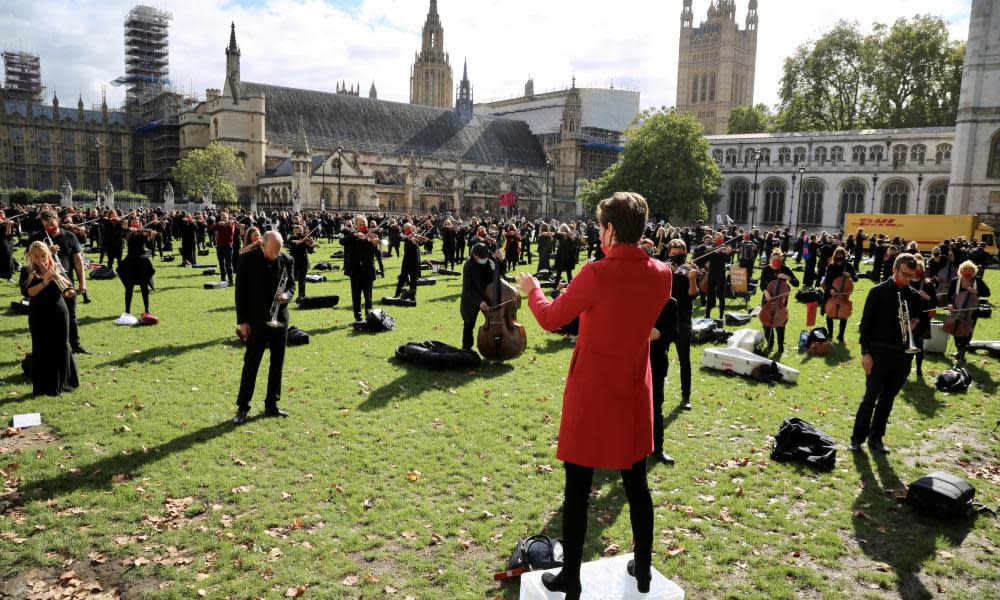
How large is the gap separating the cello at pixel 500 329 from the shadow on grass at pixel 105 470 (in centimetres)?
426

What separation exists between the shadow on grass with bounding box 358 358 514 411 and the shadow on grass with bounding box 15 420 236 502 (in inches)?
81.1

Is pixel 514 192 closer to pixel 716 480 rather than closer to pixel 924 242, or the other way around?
pixel 924 242

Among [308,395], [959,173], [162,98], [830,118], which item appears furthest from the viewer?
[162,98]

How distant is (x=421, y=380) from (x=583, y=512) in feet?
20.0

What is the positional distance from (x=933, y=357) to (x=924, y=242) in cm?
3095

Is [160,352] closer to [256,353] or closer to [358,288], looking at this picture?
[358,288]

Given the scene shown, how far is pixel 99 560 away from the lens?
15.3ft

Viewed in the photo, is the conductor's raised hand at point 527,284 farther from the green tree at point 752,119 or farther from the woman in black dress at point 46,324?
the green tree at point 752,119

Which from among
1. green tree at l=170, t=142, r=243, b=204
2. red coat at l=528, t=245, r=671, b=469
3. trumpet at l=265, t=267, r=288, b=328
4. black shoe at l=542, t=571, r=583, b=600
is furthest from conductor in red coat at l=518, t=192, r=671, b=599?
green tree at l=170, t=142, r=243, b=204

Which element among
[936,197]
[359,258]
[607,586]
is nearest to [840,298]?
[359,258]

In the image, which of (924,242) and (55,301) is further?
(924,242)

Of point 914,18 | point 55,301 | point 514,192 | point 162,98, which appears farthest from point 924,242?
point 162,98

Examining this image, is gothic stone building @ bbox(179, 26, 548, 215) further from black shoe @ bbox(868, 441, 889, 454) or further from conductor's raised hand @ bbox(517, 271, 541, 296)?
conductor's raised hand @ bbox(517, 271, 541, 296)

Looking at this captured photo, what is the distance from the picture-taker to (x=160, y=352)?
10.5m
